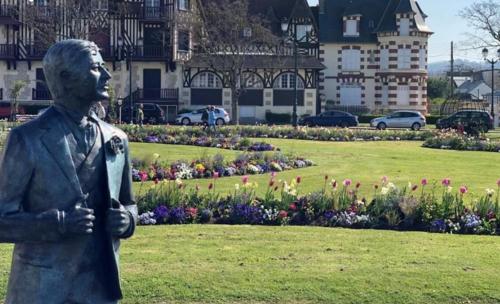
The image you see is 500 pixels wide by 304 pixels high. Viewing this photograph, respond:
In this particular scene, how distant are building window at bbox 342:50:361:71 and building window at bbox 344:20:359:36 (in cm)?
138

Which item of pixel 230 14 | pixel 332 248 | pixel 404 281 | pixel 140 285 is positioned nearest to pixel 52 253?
pixel 140 285

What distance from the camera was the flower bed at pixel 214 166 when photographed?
54.1ft

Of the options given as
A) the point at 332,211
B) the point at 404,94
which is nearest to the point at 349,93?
the point at 404,94

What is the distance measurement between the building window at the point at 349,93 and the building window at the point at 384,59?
7.48ft

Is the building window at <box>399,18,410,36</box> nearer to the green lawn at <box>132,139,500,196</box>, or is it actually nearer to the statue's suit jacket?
the green lawn at <box>132,139,500,196</box>

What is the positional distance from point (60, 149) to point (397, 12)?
178 ft

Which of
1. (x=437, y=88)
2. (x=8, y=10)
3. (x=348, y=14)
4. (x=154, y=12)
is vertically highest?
(x=348, y=14)

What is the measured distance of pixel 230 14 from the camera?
157 feet

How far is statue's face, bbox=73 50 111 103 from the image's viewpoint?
3271 millimetres

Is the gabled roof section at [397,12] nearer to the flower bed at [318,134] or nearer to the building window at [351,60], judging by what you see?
the building window at [351,60]

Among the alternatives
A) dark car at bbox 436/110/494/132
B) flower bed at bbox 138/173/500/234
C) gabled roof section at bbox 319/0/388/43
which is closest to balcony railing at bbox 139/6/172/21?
gabled roof section at bbox 319/0/388/43

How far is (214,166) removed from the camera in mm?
17969

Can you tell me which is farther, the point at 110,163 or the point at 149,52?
the point at 149,52

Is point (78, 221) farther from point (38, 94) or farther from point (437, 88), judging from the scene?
point (437, 88)
